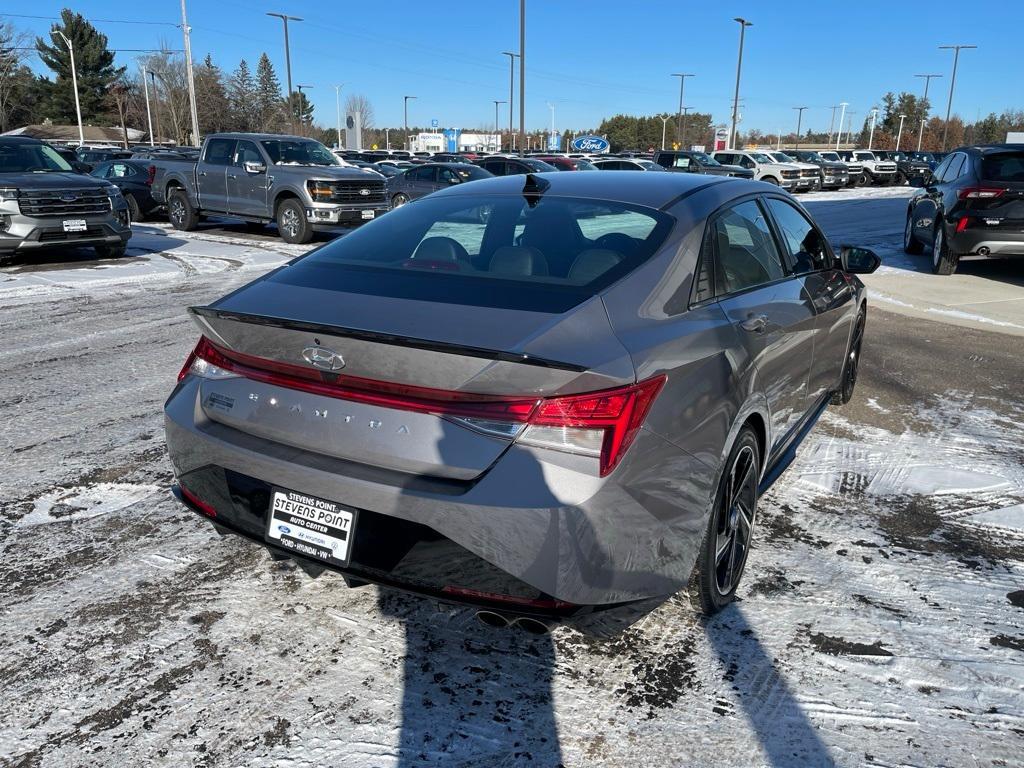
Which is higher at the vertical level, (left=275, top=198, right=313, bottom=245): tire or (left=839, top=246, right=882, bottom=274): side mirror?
(left=839, top=246, right=882, bottom=274): side mirror

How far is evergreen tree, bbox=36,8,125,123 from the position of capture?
81812mm

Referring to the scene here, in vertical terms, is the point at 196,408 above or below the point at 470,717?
above

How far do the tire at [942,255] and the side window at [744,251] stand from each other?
8898mm

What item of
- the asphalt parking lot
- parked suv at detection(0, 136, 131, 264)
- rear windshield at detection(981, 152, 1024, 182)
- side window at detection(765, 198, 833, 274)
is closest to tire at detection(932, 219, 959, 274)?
rear windshield at detection(981, 152, 1024, 182)

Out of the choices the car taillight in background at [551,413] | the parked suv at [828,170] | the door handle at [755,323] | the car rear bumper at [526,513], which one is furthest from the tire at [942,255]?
the parked suv at [828,170]

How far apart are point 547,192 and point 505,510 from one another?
1813 mm

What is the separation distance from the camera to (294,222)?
51.0ft

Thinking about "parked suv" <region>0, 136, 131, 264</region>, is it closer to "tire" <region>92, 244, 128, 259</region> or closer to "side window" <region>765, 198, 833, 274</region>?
"tire" <region>92, 244, 128, 259</region>

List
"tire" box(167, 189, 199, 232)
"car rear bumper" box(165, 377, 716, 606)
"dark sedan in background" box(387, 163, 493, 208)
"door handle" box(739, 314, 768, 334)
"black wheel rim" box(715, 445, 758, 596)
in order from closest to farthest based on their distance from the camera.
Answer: "car rear bumper" box(165, 377, 716, 606) → "black wheel rim" box(715, 445, 758, 596) → "door handle" box(739, 314, 768, 334) → "tire" box(167, 189, 199, 232) → "dark sedan in background" box(387, 163, 493, 208)

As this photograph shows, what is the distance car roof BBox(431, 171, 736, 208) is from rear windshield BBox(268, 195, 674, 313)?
7 cm

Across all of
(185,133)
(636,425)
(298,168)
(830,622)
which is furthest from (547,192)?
(185,133)

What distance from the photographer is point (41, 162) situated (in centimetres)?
1246

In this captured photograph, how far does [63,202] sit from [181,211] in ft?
20.2

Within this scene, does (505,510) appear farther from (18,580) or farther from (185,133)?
(185,133)
